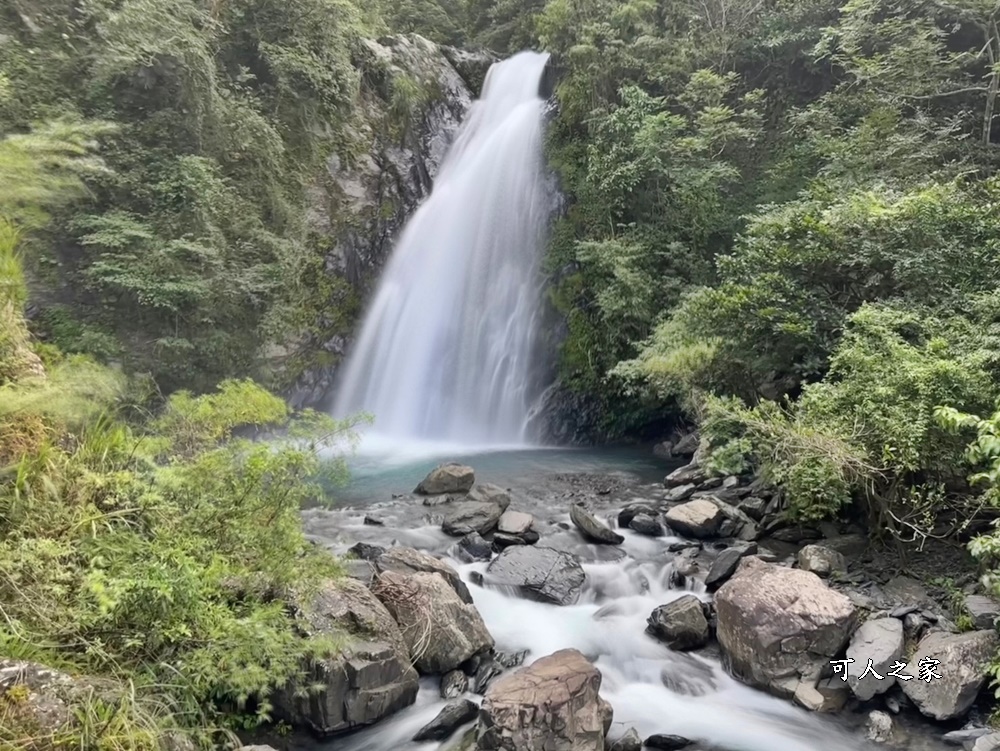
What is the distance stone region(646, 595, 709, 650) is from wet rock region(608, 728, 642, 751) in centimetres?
141

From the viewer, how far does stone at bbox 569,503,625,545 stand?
8117 millimetres

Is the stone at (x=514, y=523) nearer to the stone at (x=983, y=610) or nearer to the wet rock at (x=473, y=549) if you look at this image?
the wet rock at (x=473, y=549)

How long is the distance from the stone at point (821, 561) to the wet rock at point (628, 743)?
117 inches

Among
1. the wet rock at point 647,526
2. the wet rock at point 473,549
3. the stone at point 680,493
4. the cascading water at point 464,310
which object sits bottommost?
the wet rock at point 473,549

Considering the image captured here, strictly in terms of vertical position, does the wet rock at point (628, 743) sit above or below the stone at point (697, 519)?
below

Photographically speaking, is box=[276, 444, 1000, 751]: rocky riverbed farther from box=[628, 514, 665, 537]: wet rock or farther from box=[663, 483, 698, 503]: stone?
box=[663, 483, 698, 503]: stone

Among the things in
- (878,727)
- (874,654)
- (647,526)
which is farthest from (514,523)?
(878,727)

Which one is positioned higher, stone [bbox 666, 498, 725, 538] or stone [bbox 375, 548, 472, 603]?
stone [bbox 666, 498, 725, 538]

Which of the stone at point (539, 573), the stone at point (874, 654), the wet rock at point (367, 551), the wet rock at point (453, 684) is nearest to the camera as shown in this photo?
the stone at point (874, 654)

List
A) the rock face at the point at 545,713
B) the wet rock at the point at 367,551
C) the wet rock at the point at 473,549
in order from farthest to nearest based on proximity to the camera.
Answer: the wet rock at the point at 473,549
the wet rock at the point at 367,551
the rock face at the point at 545,713

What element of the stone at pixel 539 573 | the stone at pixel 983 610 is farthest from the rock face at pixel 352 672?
the stone at pixel 983 610

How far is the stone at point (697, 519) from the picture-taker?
8086mm

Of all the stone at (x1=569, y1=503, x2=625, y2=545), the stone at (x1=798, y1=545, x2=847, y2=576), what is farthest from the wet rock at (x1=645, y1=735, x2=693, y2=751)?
the stone at (x1=569, y1=503, x2=625, y2=545)

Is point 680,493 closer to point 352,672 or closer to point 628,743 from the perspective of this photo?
point 628,743
